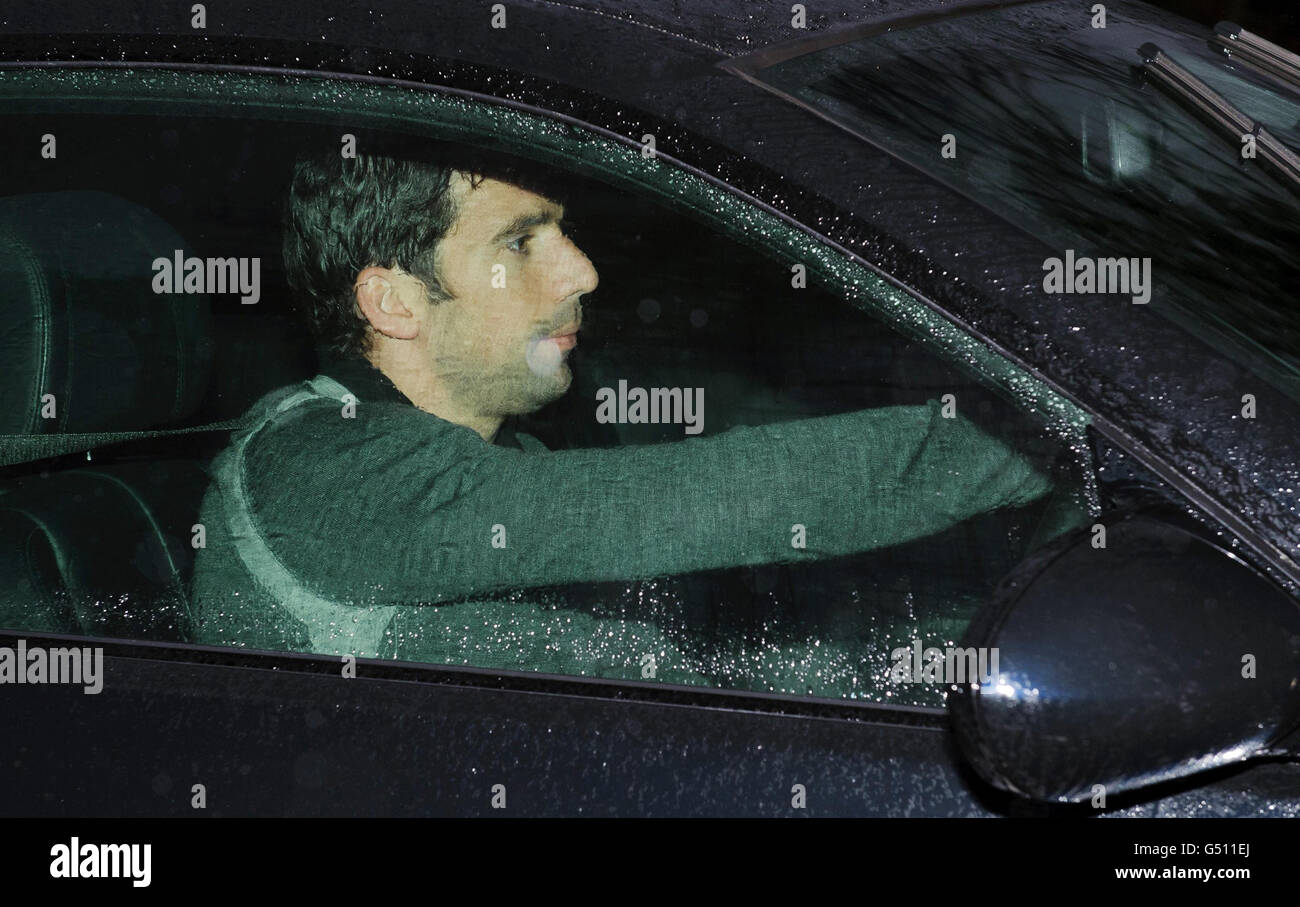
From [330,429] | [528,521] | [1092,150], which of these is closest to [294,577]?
[330,429]

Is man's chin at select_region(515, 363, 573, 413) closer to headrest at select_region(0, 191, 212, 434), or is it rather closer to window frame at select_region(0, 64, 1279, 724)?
window frame at select_region(0, 64, 1279, 724)

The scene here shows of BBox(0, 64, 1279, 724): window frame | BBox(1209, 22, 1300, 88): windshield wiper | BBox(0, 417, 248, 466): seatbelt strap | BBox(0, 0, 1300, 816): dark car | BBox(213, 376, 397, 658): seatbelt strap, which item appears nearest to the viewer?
BBox(0, 0, 1300, 816): dark car

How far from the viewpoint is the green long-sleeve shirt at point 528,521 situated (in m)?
1.44

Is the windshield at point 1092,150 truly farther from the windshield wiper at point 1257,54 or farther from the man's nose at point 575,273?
the man's nose at point 575,273

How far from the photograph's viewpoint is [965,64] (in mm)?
1787

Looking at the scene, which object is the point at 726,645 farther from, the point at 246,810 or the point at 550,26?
the point at 550,26

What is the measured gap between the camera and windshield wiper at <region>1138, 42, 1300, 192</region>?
1730mm

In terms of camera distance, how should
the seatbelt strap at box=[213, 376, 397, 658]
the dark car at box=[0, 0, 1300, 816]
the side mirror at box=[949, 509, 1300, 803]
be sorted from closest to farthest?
the side mirror at box=[949, 509, 1300, 803] → the dark car at box=[0, 0, 1300, 816] → the seatbelt strap at box=[213, 376, 397, 658]

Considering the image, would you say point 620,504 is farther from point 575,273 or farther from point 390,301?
point 390,301

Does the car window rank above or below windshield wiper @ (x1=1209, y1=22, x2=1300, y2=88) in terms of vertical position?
below

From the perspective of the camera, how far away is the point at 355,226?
1624 mm

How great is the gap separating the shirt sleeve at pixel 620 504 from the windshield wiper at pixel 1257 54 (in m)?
1.16

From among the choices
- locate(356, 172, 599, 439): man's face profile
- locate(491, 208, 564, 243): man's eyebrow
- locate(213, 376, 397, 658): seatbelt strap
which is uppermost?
locate(491, 208, 564, 243): man's eyebrow

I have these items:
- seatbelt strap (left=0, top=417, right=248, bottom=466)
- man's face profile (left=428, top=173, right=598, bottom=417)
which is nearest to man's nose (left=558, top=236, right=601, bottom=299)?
man's face profile (left=428, top=173, right=598, bottom=417)
